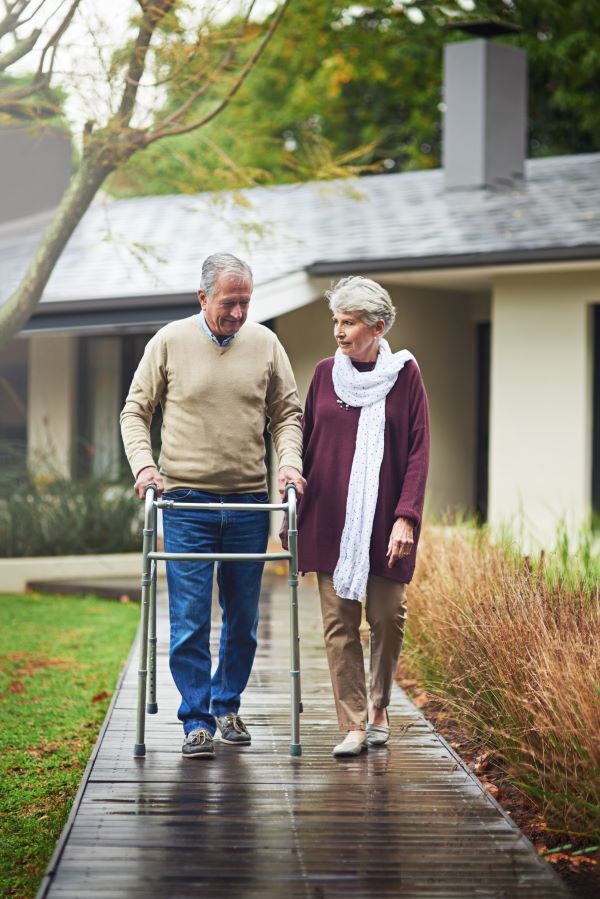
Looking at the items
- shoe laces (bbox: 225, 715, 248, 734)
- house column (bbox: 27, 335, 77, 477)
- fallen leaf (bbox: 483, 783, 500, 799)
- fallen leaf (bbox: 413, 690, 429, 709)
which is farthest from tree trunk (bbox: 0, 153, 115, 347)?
house column (bbox: 27, 335, 77, 477)

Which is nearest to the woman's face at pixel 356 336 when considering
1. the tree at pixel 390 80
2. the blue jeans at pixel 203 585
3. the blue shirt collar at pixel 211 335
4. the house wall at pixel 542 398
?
the blue shirt collar at pixel 211 335

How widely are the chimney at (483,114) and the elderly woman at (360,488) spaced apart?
10.3 m

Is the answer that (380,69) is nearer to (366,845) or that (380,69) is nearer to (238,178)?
(238,178)

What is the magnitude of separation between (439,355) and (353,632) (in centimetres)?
976

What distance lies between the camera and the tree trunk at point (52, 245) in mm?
8438

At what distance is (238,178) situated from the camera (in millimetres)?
10391

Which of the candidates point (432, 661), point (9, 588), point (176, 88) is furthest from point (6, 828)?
point (9, 588)

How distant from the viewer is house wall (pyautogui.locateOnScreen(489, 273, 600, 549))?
41.4ft

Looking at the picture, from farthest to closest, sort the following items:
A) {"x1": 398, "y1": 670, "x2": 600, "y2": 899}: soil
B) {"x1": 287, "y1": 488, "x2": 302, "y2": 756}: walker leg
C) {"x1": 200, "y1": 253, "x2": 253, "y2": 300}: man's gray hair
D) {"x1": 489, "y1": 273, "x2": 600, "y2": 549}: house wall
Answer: {"x1": 489, "y1": 273, "x2": 600, "y2": 549}: house wall
{"x1": 200, "y1": 253, "x2": 253, "y2": 300}: man's gray hair
{"x1": 287, "y1": 488, "x2": 302, "y2": 756}: walker leg
{"x1": 398, "y1": 670, "x2": 600, "y2": 899}: soil

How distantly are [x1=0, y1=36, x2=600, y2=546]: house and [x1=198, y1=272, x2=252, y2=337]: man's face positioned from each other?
500 centimetres

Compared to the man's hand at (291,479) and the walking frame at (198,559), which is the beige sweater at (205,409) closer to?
the man's hand at (291,479)

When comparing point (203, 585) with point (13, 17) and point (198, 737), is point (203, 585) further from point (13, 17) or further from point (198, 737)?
point (13, 17)

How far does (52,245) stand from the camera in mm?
8633

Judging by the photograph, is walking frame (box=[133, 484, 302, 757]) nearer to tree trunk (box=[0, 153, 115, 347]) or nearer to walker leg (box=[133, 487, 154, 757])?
walker leg (box=[133, 487, 154, 757])
